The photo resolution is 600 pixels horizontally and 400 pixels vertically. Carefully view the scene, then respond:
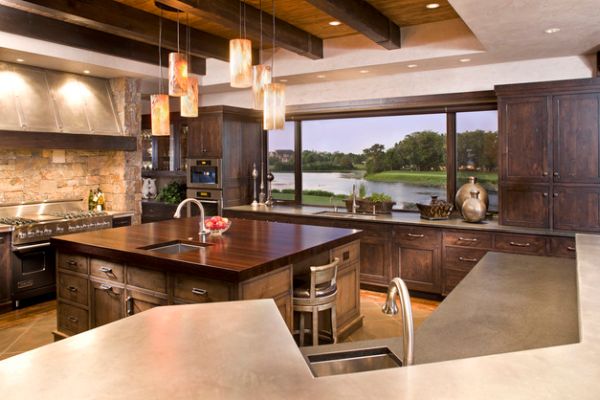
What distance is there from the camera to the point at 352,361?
1.62 metres

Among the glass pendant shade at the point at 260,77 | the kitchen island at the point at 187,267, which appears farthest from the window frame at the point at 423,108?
the glass pendant shade at the point at 260,77

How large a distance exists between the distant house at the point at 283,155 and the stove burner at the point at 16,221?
3420mm

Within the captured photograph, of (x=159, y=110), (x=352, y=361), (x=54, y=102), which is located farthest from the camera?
(x=54, y=102)

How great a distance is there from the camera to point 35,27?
4730 mm

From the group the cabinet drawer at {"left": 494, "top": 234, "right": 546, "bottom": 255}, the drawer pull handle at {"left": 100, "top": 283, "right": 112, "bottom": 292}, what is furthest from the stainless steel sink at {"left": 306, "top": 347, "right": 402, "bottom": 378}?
the cabinet drawer at {"left": 494, "top": 234, "right": 546, "bottom": 255}

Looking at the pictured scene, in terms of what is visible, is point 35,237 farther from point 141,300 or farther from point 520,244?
point 520,244

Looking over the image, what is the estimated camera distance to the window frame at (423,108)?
541 centimetres

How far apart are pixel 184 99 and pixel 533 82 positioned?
350cm

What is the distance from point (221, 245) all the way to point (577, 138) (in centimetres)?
360

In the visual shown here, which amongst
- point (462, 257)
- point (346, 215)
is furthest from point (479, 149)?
point (346, 215)

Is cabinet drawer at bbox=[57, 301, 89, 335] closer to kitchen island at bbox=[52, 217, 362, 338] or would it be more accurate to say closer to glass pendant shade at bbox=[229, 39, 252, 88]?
kitchen island at bbox=[52, 217, 362, 338]

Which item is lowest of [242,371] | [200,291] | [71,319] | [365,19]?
[71,319]

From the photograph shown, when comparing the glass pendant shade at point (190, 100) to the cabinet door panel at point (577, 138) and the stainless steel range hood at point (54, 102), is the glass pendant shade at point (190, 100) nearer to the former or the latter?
the stainless steel range hood at point (54, 102)

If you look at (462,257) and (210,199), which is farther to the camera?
(210,199)
